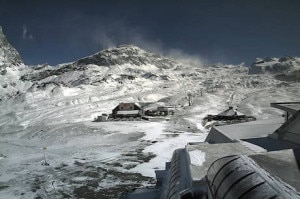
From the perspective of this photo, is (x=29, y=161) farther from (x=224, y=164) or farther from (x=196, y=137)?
(x=224, y=164)

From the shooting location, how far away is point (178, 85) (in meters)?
149

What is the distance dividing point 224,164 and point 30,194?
18.2m

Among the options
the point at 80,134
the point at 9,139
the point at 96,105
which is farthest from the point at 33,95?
the point at 80,134

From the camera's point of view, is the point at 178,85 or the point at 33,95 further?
the point at 178,85

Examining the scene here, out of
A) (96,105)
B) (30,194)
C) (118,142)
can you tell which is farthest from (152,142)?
(96,105)

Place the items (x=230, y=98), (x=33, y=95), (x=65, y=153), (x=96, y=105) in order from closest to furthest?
(x=65, y=153) → (x=96, y=105) → (x=230, y=98) → (x=33, y=95)

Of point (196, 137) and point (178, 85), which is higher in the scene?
point (178, 85)

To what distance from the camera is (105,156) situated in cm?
2927

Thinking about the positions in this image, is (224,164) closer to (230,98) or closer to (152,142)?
(152,142)

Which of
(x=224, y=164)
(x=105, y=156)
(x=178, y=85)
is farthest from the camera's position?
(x=178, y=85)

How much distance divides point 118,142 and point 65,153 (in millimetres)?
7276

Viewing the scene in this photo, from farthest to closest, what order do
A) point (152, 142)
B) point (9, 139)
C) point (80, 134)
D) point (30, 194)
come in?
point (9, 139) → point (80, 134) → point (152, 142) → point (30, 194)

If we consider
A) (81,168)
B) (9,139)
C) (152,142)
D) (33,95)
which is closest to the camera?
(81,168)

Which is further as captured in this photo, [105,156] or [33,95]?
[33,95]
